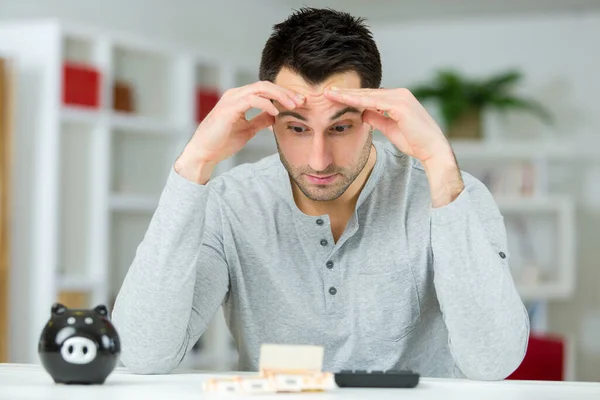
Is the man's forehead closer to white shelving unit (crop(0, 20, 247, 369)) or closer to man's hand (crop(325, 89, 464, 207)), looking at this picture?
man's hand (crop(325, 89, 464, 207))

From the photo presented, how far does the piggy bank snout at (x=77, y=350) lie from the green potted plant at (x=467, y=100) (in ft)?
16.8

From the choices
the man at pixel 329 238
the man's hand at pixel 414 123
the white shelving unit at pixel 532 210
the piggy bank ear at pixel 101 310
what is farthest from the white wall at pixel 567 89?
the piggy bank ear at pixel 101 310

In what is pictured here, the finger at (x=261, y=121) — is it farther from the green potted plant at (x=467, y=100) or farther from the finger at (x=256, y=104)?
the green potted plant at (x=467, y=100)

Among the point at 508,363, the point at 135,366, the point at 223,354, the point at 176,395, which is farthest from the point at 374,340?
the point at 223,354

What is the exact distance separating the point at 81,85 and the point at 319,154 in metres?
2.95

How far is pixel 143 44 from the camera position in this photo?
4906mm

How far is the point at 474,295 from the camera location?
5.24 ft

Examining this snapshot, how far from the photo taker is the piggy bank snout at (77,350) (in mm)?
1295

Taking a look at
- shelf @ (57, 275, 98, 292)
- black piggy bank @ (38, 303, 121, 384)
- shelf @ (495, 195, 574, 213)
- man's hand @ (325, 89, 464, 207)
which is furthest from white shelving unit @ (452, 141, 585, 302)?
black piggy bank @ (38, 303, 121, 384)

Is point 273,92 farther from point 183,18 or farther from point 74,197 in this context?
point 183,18

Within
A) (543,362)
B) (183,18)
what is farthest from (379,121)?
(183,18)

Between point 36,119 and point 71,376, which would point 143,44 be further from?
point 71,376

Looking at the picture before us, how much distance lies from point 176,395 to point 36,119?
330 centimetres

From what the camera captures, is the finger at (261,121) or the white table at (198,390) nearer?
the white table at (198,390)
